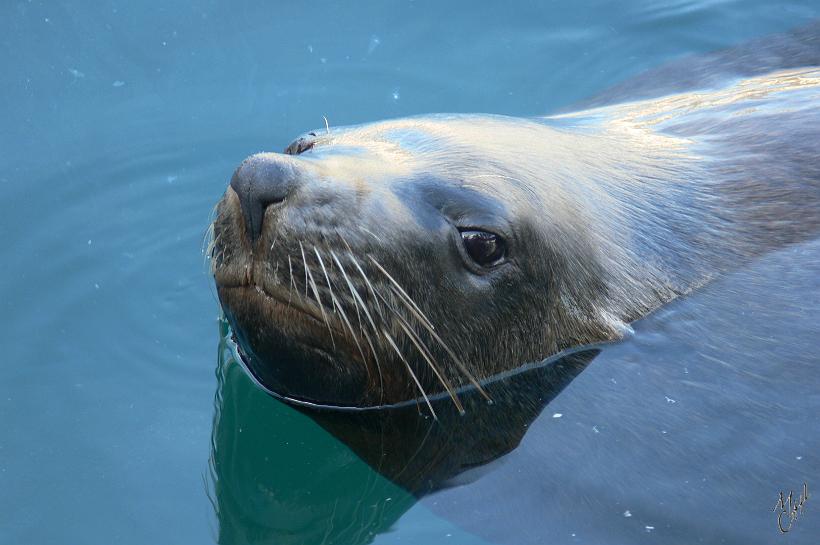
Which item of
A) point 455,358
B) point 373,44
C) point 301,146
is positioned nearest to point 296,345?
point 455,358

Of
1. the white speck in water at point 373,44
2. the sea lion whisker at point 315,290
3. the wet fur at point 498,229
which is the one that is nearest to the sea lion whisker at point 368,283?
the wet fur at point 498,229

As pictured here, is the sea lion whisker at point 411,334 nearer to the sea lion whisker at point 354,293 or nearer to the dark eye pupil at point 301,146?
the sea lion whisker at point 354,293

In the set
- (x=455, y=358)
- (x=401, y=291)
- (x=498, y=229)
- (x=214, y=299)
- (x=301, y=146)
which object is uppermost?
(x=301, y=146)

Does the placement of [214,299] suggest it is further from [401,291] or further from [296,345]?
[401,291]

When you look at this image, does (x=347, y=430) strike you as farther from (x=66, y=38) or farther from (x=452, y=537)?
(x=66, y=38)

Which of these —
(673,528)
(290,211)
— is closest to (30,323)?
(290,211)

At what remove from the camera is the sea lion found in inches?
148

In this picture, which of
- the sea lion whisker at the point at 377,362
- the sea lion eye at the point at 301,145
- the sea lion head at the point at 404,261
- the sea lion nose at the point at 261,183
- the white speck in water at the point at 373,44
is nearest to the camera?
the sea lion nose at the point at 261,183

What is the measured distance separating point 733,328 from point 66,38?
479 cm

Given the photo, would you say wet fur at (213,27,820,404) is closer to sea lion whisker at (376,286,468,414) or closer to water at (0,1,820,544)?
sea lion whisker at (376,286,468,414)

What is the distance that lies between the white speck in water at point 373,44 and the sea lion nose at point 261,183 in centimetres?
382

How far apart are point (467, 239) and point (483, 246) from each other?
7 cm

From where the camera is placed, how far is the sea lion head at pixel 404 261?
3.74m

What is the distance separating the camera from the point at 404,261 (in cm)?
385
